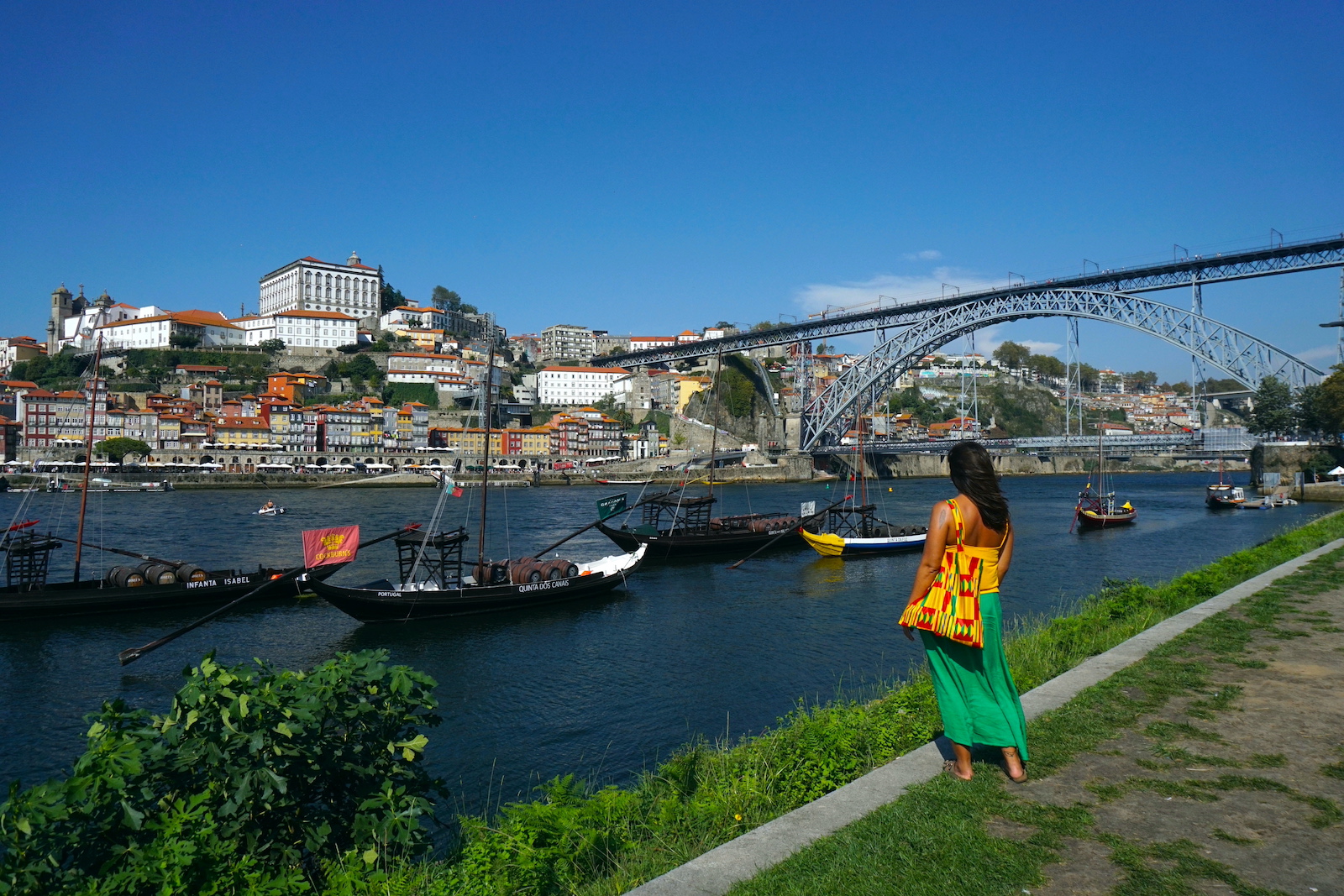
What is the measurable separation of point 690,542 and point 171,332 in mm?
81959

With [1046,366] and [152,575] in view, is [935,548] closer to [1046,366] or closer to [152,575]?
[152,575]

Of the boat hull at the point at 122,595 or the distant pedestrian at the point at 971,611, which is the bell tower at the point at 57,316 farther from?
the distant pedestrian at the point at 971,611

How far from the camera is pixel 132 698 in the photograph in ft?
36.9

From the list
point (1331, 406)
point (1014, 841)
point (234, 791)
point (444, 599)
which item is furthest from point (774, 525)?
point (1331, 406)

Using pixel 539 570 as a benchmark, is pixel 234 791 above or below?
above

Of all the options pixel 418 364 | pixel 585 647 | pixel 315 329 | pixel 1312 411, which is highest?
pixel 315 329

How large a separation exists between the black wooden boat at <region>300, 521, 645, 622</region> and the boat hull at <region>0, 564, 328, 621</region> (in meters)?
1.20

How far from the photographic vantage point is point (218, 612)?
13.6 m

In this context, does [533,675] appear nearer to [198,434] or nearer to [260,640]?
[260,640]

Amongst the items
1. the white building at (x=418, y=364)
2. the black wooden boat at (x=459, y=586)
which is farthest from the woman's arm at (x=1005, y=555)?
the white building at (x=418, y=364)

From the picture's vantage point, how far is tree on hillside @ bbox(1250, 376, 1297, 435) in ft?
152

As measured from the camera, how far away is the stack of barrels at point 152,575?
55.3 ft

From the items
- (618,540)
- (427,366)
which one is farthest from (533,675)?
(427,366)

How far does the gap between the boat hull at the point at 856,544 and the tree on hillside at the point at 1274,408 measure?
33103 millimetres
